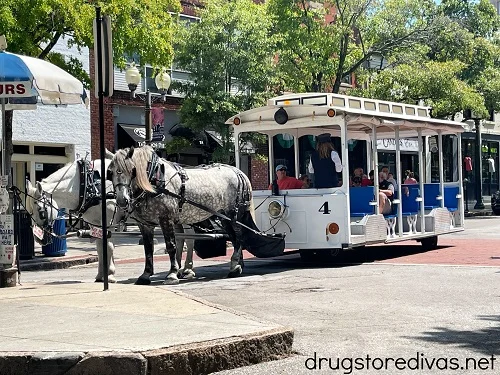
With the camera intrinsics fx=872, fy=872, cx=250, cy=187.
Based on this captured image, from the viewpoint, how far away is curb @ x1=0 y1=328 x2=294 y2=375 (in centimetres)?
624

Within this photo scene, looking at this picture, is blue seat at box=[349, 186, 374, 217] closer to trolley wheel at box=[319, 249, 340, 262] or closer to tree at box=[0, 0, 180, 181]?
trolley wheel at box=[319, 249, 340, 262]

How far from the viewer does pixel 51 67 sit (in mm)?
12039

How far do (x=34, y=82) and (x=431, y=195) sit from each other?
34.1 feet

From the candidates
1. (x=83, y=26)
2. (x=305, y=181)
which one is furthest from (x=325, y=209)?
(x=83, y=26)

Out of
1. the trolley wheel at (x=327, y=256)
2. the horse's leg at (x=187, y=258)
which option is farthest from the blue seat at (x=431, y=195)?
the horse's leg at (x=187, y=258)

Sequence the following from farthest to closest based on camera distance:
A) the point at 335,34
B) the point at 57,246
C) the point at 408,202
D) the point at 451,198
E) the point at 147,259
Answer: the point at 335,34 < the point at 57,246 < the point at 451,198 < the point at 408,202 < the point at 147,259

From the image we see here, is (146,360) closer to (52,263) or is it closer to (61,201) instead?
(61,201)

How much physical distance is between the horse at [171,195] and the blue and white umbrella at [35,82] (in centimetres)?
113

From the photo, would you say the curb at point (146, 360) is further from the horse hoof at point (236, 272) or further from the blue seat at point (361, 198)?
the blue seat at point (361, 198)

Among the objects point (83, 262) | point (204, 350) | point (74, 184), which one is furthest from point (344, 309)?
point (83, 262)

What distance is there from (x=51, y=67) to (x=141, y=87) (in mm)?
21239

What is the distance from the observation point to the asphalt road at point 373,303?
7066 millimetres

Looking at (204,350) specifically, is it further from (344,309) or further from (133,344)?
(344,309)

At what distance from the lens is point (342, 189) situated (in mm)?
15070
